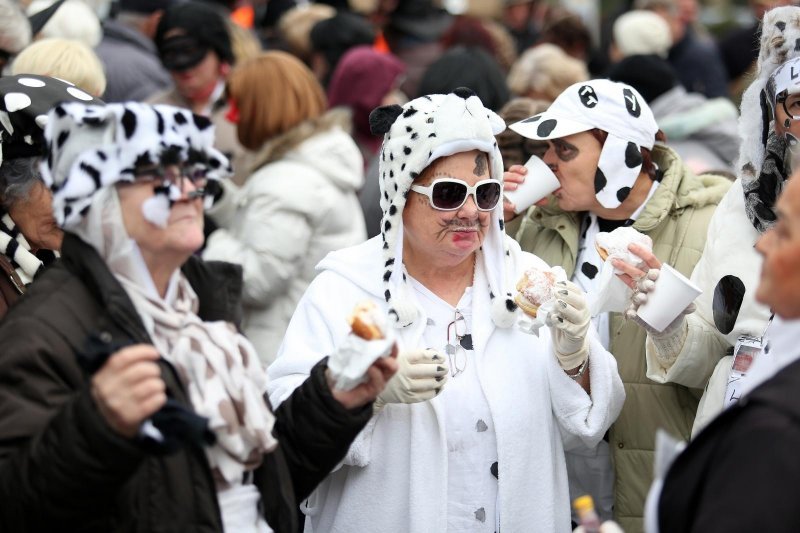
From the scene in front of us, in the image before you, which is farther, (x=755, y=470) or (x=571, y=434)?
(x=571, y=434)

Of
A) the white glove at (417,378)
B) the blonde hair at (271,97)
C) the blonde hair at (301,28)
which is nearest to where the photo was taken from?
the white glove at (417,378)

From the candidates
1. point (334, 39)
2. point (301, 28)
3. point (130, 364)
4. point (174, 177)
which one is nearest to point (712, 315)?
point (174, 177)

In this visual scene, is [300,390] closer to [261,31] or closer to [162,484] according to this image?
[162,484]

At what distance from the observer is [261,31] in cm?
1092

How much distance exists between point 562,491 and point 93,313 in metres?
1.72

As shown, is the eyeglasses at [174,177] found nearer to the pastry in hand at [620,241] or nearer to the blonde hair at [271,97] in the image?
the pastry in hand at [620,241]

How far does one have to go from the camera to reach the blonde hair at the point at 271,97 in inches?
219

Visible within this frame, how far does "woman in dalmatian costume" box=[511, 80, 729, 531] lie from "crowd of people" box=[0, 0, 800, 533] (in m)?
0.01

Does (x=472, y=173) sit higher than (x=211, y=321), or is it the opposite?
(x=472, y=173)

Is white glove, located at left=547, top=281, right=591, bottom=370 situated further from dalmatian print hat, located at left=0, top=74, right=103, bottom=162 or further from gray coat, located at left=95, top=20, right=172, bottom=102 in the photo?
gray coat, located at left=95, top=20, right=172, bottom=102

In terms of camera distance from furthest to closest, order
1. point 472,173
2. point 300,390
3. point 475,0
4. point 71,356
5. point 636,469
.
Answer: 1. point 475,0
2. point 636,469
3. point 472,173
4. point 300,390
5. point 71,356

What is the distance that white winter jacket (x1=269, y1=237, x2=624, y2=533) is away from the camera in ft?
11.4

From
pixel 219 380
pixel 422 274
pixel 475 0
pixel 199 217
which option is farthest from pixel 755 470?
pixel 475 0

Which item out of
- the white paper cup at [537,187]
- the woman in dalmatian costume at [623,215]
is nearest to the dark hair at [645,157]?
the woman in dalmatian costume at [623,215]
